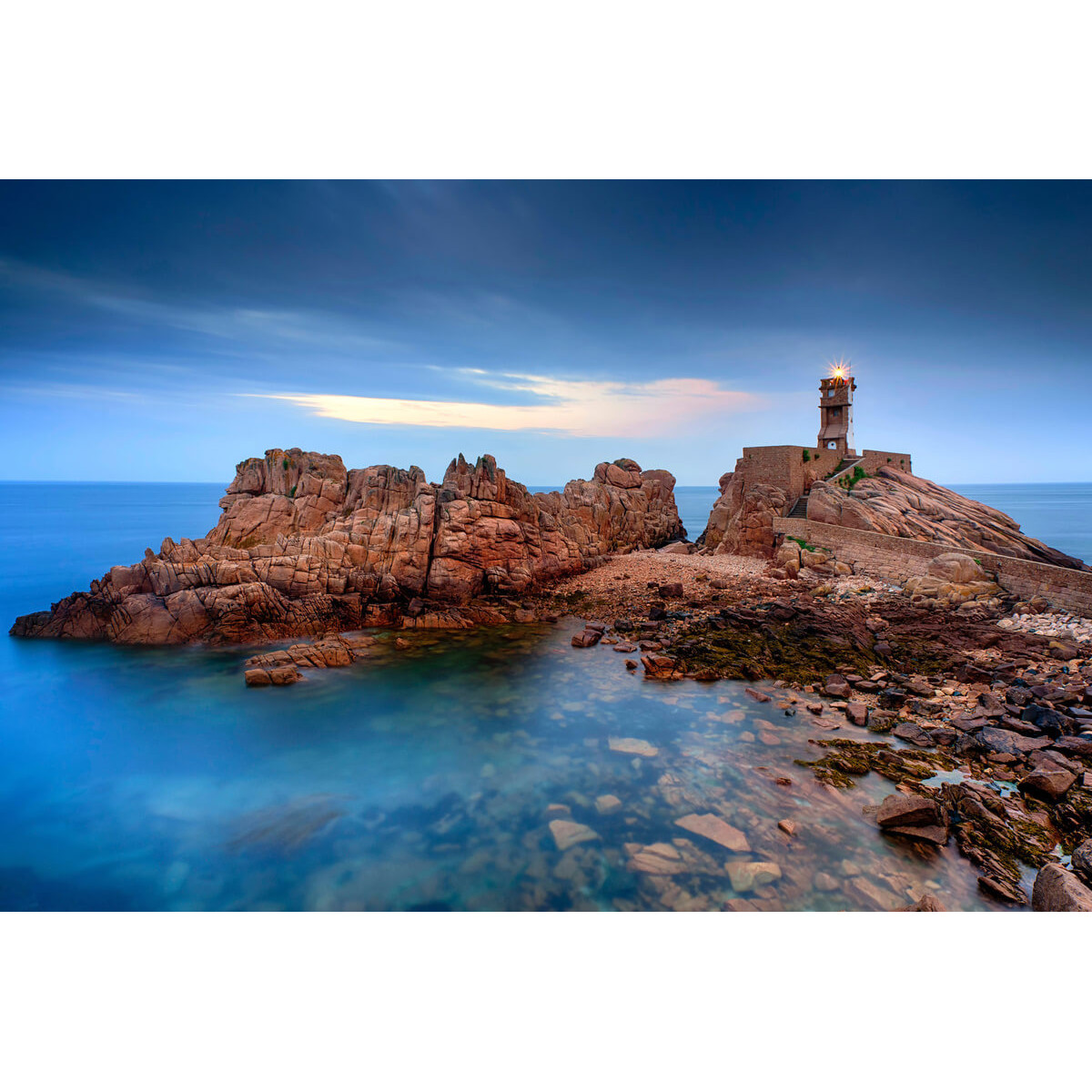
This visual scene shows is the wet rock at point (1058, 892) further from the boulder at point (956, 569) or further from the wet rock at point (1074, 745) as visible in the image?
the boulder at point (956, 569)

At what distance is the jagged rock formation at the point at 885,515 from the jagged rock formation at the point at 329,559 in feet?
29.1

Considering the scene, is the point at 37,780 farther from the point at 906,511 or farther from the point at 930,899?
the point at 906,511

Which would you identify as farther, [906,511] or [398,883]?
[906,511]

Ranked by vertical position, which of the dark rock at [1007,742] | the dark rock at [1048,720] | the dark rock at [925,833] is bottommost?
the dark rock at [925,833]

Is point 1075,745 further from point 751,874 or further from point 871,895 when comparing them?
point 751,874

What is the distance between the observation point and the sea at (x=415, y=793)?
25.0 ft

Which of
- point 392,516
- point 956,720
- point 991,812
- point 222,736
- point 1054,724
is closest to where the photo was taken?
point 991,812

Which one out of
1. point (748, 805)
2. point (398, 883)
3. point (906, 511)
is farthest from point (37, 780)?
point (906, 511)

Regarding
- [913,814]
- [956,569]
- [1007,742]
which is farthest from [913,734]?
[956,569]

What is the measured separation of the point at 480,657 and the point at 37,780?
11.1m

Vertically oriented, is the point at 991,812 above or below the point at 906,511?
below

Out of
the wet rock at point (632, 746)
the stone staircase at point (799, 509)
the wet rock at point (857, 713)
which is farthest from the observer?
the stone staircase at point (799, 509)

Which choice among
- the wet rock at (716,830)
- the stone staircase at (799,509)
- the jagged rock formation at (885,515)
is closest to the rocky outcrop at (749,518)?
the jagged rock formation at (885,515)

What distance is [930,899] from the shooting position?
671 cm
